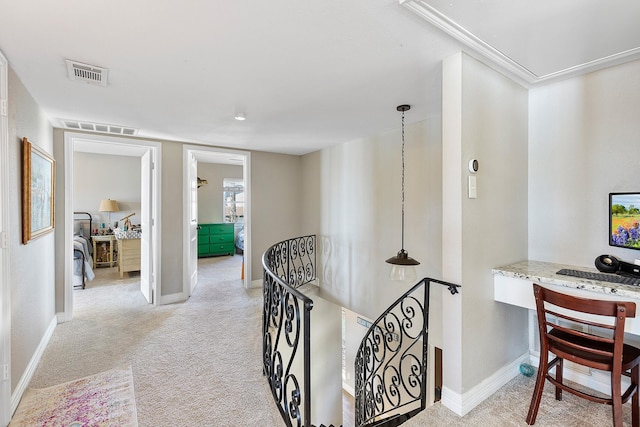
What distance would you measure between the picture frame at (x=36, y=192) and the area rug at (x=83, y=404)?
1153 millimetres

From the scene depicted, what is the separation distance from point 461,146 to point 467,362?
4.58 ft

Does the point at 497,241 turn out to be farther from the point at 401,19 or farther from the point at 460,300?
the point at 401,19

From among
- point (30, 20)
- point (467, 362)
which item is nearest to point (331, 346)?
point (467, 362)

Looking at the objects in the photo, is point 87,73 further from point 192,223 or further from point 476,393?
point 476,393

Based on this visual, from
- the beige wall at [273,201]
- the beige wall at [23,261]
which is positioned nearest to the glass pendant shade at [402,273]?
the beige wall at [273,201]

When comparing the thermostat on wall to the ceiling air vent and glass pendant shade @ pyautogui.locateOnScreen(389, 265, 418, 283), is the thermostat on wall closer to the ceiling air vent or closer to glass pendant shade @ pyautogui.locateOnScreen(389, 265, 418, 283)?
glass pendant shade @ pyautogui.locateOnScreen(389, 265, 418, 283)

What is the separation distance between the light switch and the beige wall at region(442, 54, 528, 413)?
1.8 inches

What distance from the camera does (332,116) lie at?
3.13 m

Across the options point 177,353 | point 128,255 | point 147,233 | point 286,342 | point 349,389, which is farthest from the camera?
point 128,255

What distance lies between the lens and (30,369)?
238 cm

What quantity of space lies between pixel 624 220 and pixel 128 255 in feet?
21.7

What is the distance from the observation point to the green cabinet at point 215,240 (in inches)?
308

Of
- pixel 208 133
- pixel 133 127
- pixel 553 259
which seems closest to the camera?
pixel 553 259

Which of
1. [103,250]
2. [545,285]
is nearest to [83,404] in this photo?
[545,285]
